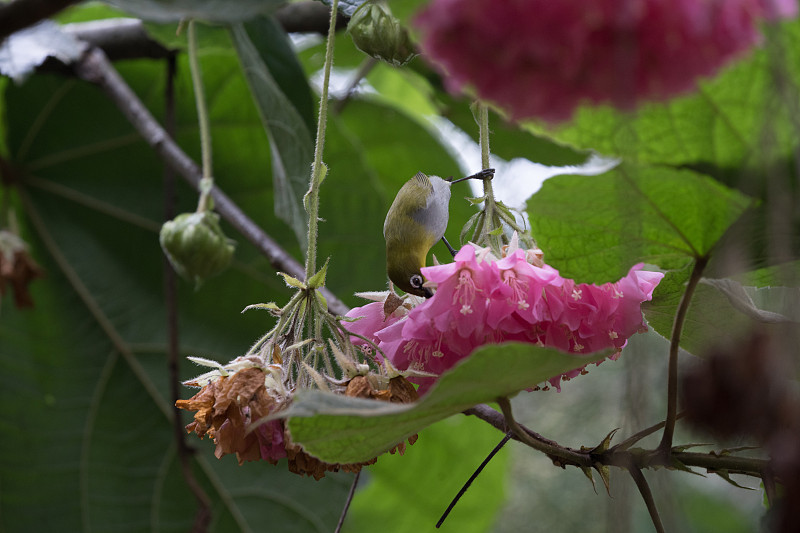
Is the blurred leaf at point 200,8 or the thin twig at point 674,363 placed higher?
the blurred leaf at point 200,8

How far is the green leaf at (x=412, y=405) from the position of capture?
0.33m

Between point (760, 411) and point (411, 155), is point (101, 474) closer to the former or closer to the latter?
point (411, 155)

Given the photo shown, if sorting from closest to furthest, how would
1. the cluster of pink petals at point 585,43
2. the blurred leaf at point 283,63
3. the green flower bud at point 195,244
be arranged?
the cluster of pink petals at point 585,43 < the green flower bud at point 195,244 < the blurred leaf at point 283,63

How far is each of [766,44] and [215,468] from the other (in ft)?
2.95

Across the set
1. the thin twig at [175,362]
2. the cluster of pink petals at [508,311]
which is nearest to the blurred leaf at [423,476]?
the thin twig at [175,362]

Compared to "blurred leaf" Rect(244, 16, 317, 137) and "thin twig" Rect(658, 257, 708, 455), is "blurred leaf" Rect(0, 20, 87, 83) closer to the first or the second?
"blurred leaf" Rect(244, 16, 317, 137)

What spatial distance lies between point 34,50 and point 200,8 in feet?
1.62

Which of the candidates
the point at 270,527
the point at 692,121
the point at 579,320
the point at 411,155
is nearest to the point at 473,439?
the point at 270,527

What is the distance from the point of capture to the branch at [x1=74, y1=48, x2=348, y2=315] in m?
0.65

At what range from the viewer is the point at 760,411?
23 centimetres

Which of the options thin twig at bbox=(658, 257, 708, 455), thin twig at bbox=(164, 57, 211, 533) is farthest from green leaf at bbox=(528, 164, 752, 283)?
thin twig at bbox=(164, 57, 211, 533)

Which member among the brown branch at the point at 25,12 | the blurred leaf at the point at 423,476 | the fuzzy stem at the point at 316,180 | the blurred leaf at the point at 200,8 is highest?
the blurred leaf at the point at 200,8

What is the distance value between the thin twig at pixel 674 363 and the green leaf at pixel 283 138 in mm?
332

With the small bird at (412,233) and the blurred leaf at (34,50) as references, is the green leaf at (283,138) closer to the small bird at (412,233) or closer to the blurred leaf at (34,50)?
the small bird at (412,233)
